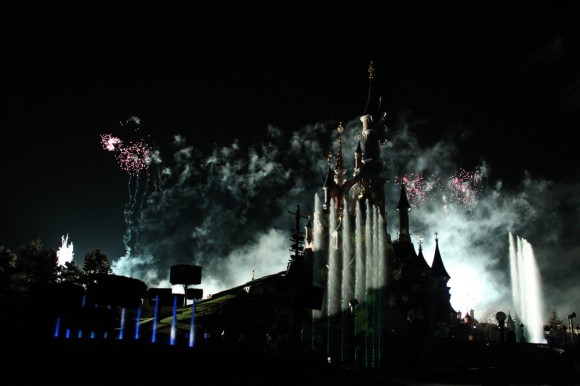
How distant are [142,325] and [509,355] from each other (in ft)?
116

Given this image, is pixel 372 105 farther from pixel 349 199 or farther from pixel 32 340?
pixel 32 340

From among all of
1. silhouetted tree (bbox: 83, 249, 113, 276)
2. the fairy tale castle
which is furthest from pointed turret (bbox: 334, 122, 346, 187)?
silhouetted tree (bbox: 83, 249, 113, 276)

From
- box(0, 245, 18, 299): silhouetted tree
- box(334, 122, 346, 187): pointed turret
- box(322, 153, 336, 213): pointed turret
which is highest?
box(334, 122, 346, 187): pointed turret

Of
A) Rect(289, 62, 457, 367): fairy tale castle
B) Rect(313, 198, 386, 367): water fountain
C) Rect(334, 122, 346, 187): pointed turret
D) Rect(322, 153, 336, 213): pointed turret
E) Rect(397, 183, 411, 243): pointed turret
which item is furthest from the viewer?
Rect(334, 122, 346, 187): pointed turret

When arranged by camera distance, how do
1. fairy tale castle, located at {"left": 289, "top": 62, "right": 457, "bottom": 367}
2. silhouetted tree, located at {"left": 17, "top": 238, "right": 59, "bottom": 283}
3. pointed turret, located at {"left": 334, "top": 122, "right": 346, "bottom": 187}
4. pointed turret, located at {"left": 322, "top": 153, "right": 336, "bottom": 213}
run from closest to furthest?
1. fairy tale castle, located at {"left": 289, "top": 62, "right": 457, "bottom": 367}
2. silhouetted tree, located at {"left": 17, "top": 238, "right": 59, "bottom": 283}
3. pointed turret, located at {"left": 322, "top": 153, "right": 336, "bottom": 213}
4. pointed turret, located at {"left": 334, "top": 122, "right": 346, "bottom": 187}

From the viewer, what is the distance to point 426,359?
36.5 metres

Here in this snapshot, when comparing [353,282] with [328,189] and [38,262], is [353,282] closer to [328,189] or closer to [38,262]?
[328,189]

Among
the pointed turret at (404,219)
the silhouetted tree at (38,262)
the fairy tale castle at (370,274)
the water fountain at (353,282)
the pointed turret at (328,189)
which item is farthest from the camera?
the pointed turret at (328,189)

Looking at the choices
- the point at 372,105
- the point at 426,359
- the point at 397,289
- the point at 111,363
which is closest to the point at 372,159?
the point at 372,105

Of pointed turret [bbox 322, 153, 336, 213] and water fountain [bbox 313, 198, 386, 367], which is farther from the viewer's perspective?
pointed turret [bbox 322, 153, 336, 213]

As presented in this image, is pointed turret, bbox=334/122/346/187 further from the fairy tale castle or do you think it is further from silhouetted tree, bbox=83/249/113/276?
silhouetted tree, bbox=83/249/113/276

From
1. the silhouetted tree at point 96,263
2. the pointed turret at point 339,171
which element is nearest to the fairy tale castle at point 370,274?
the pointed turret at point 339,171

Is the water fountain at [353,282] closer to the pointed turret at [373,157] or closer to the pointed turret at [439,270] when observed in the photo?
the pointed turret at [373,157]

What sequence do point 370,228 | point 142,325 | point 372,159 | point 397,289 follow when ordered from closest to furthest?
point 142,325, point 397,289, point 370,228, point 372,159
